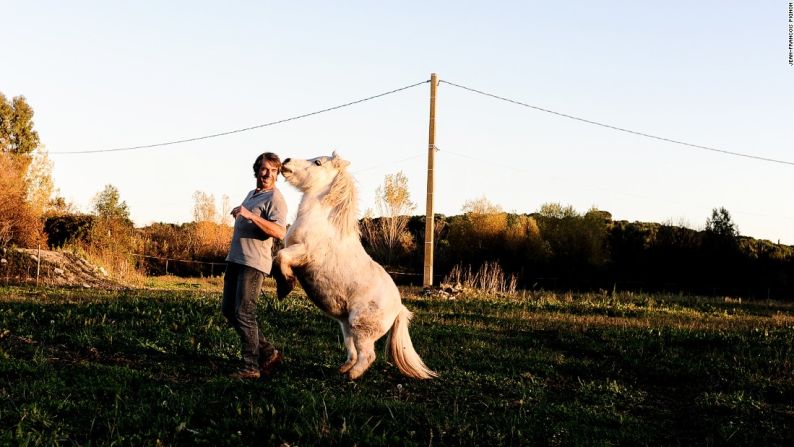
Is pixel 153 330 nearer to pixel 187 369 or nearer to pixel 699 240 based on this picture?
pixel 187 369

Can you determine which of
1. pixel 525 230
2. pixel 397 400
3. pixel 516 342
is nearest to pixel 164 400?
pixel 397 400

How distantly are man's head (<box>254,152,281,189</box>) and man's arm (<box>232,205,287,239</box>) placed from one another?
381 mm

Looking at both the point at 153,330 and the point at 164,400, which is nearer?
the point at 164,400

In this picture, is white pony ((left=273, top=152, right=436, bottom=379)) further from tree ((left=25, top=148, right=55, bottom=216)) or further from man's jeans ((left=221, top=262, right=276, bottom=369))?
tree ((left=25, top=148, right=55, bottom=216))

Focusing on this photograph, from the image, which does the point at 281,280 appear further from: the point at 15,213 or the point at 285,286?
the point at 15,213

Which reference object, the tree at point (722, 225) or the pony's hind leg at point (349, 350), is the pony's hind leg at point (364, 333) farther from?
the tree at point (722, 225)

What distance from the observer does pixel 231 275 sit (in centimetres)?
690

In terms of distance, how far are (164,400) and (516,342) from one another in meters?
6.33

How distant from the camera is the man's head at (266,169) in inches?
274

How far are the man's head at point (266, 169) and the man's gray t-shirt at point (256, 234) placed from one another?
15 cm

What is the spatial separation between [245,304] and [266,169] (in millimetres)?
1397

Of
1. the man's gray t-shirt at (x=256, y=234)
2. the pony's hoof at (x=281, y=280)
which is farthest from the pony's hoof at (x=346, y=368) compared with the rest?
the man's gray t-shirt at (x=256, y=234)

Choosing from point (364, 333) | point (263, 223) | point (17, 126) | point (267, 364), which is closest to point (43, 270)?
point (267, 364)

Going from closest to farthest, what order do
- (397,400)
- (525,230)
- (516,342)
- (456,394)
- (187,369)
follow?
(397,400)
(456,394)
(187,369)
(516,342)
(525,230)
